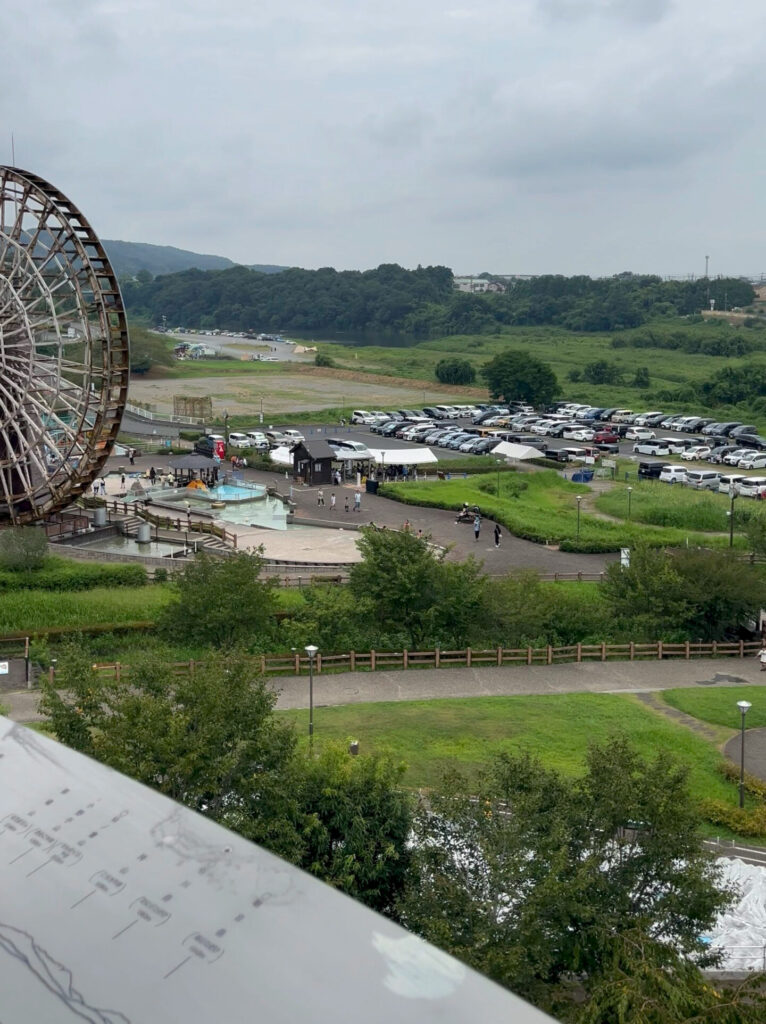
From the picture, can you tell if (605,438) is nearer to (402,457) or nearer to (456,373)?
(402,457)

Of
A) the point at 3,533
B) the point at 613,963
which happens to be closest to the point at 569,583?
the point at 3,533

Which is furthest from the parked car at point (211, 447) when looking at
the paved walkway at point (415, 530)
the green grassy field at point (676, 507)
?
the green grassy field at point (676, 507)

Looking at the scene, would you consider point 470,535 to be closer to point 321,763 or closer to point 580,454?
point 580,454

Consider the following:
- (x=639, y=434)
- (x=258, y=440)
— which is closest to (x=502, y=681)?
(x=258, y=440)

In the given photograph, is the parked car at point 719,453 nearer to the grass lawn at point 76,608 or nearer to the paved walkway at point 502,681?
the paved walkway at point 502,681

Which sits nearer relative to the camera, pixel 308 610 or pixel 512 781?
pixel 512 781

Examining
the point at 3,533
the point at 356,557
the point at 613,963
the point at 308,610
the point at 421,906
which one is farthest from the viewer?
the point at 356,557

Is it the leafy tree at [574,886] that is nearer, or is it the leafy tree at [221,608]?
the leafy tree at [574,886]

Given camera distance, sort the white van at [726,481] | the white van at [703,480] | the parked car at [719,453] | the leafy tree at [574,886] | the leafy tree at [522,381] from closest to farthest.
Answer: the leafy tree at [574,886], the white van at [726,481], the white van at [703,480], the parked car at [719,453], the leafy tree at [522,381]

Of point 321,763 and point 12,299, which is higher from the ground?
point 12,299
